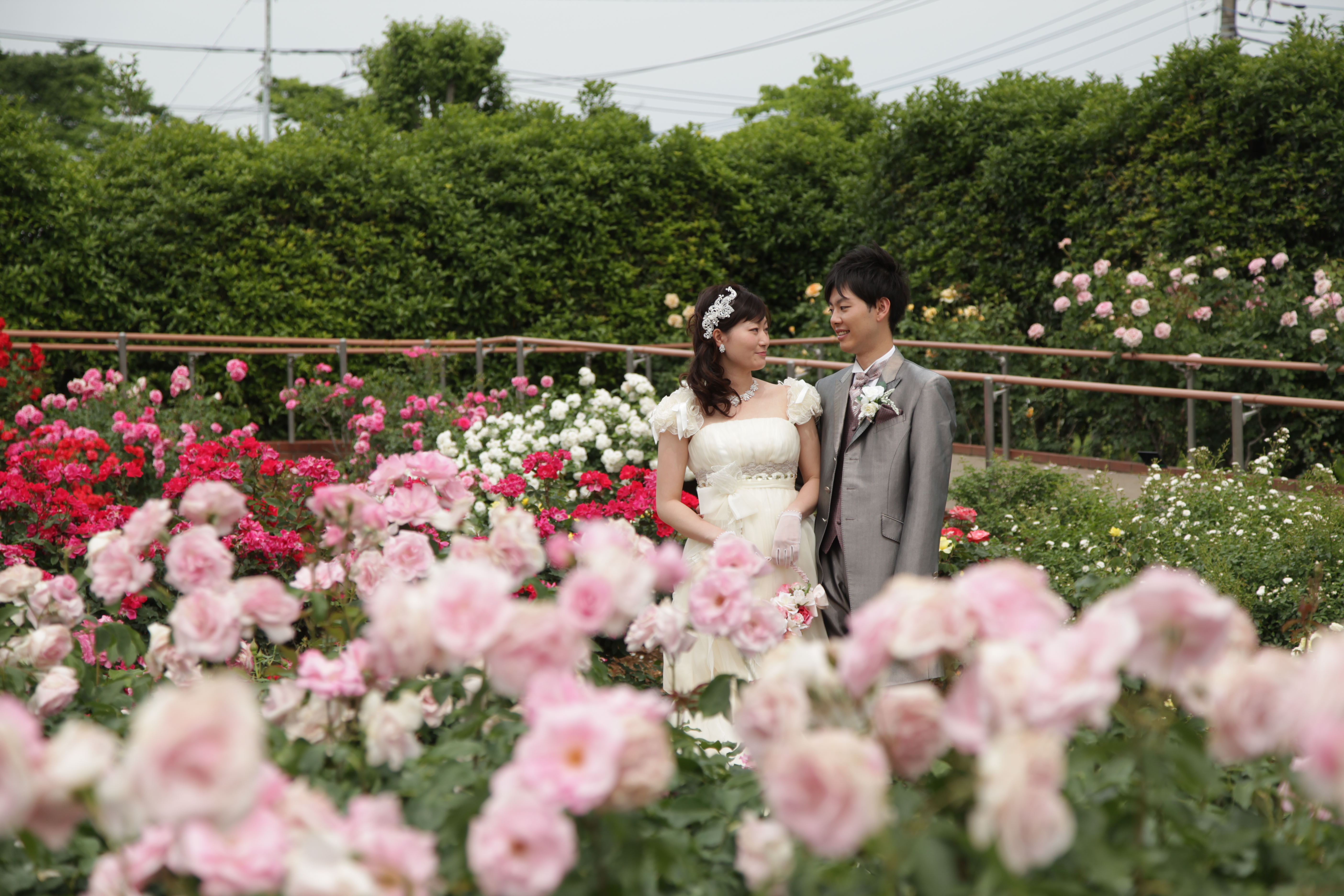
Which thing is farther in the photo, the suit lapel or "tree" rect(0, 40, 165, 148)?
"tree" rect(0, 40, 165, 148)

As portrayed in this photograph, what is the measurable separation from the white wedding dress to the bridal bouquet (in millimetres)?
46

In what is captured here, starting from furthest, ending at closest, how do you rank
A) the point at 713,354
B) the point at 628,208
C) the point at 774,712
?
the point at 628,208 < the point at 713,354 < the point at 774,712

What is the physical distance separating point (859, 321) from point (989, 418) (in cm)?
326

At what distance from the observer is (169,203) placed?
9.25 m

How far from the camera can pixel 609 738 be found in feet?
2.80

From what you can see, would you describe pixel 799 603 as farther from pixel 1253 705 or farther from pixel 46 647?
pixel 1253 705

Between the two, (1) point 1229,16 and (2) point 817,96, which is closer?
(1) point 1229,16

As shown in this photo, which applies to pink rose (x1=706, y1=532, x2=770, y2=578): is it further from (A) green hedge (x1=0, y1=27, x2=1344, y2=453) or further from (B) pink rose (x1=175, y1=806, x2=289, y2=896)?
(A) green hedge (x1=0, y1=27, x2=1344, y2=453)

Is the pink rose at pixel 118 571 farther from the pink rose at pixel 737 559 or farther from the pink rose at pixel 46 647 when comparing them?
the pink rose at pixel 737 559

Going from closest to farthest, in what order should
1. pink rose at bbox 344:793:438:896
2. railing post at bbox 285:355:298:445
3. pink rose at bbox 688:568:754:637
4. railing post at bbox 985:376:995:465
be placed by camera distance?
1. pink rose at bbox 344:793:438:896
2. pink rose at bbox 688:568:754:637
3. railing post at bbox 985:376:995:465
4. railing post at bbox 285:355:298:445

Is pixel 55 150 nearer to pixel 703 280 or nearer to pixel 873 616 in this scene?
pixel 703 280

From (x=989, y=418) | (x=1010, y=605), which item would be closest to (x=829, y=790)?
(x=1010, y=605)

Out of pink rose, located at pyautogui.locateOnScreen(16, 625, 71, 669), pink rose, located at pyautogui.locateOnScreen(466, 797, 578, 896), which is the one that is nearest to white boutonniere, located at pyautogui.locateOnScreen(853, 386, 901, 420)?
pink rose, located at pyautogui.locateOnScreen(16, 625, 71, 669)

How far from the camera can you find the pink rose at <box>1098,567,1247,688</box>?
0.88 metres
